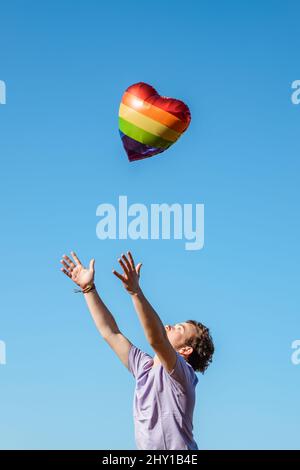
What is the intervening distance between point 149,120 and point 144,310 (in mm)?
2908

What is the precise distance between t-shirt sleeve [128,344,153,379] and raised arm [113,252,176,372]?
67 cm

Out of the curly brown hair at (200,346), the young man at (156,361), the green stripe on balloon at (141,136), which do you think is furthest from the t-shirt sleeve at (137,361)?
the green stripe on balloon at (141,136)

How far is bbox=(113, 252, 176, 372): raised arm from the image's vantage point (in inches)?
198

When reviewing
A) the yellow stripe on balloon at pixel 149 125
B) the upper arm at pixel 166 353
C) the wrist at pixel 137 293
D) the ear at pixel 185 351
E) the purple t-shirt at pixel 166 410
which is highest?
the yellow stripe on balloon at pixel 149 125

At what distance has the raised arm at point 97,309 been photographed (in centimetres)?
585

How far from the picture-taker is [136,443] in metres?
5.42

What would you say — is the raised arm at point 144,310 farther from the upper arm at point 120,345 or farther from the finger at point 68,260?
the finger at point 68,260

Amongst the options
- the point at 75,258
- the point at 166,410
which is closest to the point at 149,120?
the point at 75,258

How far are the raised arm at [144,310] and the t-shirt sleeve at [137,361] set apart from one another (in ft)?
2.20

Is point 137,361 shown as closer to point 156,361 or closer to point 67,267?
point 156,361

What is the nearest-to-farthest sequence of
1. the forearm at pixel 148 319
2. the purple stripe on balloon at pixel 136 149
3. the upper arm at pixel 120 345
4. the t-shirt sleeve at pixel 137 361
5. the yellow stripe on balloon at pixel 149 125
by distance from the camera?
the forearm at pixel 148 319 → the t-shirt sleeve at pixel 137 361 → the upper arm at pixel 120 345 → the yellow stripe on balloon at pixel 149 125 → the purple stripe on balloon at pixel 136 149

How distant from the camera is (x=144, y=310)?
5.04 m
